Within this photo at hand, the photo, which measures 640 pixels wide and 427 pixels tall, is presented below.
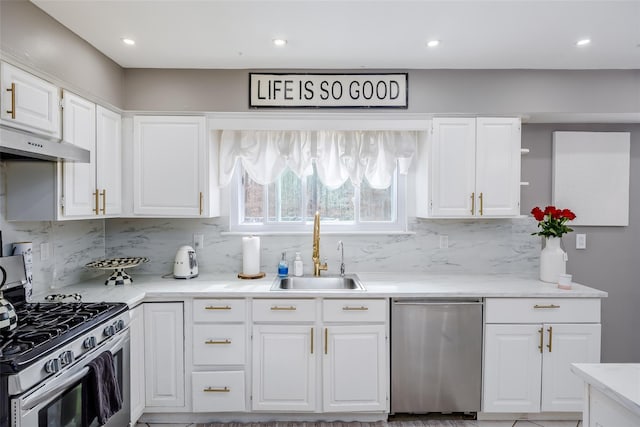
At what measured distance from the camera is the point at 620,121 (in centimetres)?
291

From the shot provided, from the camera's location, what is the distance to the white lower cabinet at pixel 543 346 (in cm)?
240

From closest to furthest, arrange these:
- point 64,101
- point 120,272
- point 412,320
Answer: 1. point 64,101
2. point 412,320
3. point 120,272

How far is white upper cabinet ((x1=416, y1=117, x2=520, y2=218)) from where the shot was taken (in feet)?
8.80

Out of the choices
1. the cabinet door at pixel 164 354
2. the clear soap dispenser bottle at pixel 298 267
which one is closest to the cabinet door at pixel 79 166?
the cabinet door at pixel 164 354

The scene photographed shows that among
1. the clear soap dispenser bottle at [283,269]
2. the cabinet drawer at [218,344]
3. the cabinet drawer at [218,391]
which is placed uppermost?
the clear soap dispenser bottle at [283,269]

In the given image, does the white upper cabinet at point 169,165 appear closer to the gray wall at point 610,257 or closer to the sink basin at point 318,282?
the sink basin at point 318,282

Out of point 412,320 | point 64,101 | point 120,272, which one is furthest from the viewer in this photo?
point 120,272

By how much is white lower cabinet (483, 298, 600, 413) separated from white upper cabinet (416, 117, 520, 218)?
0.72 meters

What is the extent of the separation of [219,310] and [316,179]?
4.37 feet

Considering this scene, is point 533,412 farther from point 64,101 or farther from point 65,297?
point 64,101

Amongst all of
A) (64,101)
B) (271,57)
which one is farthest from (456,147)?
(64,101)

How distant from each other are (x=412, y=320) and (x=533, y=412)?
3.42ft

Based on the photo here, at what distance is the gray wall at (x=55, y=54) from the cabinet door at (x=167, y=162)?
319mm

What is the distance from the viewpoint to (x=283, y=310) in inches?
94.0
